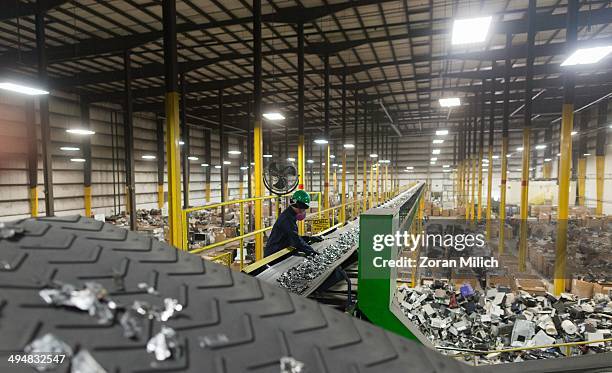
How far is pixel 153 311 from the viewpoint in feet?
2.66

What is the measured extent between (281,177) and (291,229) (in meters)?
3.10

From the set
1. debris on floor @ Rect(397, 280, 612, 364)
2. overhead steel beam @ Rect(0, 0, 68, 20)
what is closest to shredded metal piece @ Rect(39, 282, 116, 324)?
debris on floor @ Rect(397, 280, 612, 364)

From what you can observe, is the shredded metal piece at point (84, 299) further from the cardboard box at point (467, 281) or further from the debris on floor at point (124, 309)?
the cardboard box at point (467, 281)

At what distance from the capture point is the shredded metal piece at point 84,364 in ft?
2.11

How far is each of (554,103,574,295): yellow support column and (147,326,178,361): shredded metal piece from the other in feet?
31.2

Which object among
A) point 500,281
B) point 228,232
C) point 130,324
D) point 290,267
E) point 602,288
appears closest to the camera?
point 130,324

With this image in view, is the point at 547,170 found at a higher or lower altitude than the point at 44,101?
lower

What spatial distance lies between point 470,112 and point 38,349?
25.6 m

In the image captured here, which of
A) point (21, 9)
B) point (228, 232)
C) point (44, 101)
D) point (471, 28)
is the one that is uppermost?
point (21, 9)

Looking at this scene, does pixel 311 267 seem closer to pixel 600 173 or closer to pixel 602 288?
pixel 602 288

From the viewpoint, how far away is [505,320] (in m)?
6.52

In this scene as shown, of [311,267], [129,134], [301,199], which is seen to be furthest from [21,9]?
[311,267]

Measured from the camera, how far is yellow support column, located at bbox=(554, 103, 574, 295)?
25.6 ft

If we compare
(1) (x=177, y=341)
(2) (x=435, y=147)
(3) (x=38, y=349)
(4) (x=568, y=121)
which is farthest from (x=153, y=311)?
(2) (x=435, y=147)
